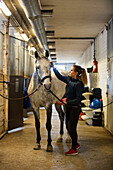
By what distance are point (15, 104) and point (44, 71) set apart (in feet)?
8.43

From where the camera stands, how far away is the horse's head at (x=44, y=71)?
12.9 feet

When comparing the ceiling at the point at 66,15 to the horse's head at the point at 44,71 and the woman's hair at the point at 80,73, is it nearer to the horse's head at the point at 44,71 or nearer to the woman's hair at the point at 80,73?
the horse's head at the point at 44,71

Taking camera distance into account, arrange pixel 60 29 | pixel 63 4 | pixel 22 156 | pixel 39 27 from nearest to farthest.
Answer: pixel 22 156 < pixel 63 4 < pixel 39 27 < pixel 60 29

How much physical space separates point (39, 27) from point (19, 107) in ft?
8.13

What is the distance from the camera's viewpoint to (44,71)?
4008 millimetres

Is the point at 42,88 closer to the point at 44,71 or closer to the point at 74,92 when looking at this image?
the point at 44,71

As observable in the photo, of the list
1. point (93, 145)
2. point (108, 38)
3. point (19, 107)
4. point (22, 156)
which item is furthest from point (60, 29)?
point (22, 156)

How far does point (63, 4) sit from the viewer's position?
16.5ft

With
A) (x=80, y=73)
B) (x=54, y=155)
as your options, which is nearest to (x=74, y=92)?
(x=80, y=73)

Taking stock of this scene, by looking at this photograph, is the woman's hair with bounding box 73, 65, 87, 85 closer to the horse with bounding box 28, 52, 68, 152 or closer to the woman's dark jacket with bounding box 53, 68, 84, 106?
the woman's dark jacket with bounding box 53, 68, 84, 106

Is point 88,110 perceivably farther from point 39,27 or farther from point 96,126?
point 39,27

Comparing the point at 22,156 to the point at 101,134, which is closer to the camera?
the point at 22,156

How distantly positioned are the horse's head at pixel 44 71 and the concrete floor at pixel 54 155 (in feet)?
4.18

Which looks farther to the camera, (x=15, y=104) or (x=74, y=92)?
(x=15, y=104)
